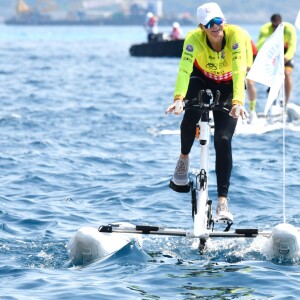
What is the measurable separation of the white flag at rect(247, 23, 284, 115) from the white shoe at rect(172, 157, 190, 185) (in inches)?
36.6

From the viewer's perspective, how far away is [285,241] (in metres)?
8.82

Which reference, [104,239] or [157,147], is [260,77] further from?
[157,147]

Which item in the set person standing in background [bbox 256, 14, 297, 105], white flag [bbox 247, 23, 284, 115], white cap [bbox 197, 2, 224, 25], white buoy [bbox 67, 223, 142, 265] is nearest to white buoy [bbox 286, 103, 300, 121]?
person standing in background [bbox 256, 14, 297, 105]

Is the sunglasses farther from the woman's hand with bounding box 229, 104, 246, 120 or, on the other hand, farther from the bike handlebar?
the woman's hand with bounding box 229, 104, 246, 120

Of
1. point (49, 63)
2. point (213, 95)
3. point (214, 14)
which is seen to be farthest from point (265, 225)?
point (49, 63)

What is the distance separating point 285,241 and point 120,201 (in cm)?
347

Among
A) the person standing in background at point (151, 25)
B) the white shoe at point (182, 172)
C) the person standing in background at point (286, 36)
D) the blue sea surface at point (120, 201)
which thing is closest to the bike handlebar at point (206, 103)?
the white shoe at point (182, 172)

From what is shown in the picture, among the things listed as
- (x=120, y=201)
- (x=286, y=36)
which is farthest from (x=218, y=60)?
(x=286, y=36)

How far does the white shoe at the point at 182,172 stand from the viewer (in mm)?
9688

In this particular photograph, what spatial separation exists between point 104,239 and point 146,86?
22218 mm

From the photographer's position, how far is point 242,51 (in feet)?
30.1

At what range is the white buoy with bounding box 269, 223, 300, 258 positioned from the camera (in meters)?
8.82

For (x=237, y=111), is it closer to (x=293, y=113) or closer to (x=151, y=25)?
(x=293, y=113)

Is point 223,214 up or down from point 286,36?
down
